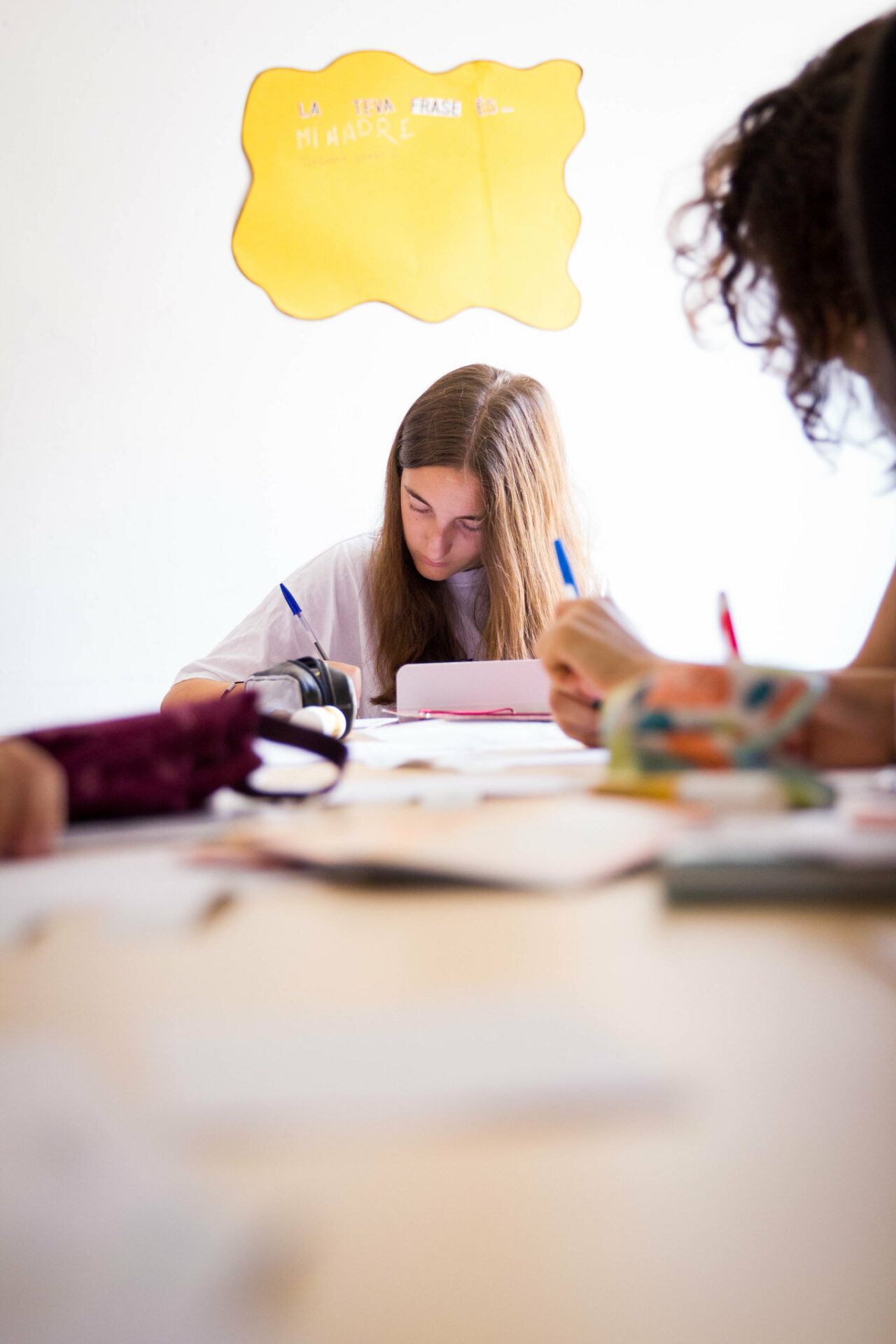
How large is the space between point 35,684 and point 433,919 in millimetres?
1823

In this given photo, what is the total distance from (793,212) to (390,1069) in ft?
2.00

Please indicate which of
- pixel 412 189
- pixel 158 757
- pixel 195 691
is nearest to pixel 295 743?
pixel 158 757

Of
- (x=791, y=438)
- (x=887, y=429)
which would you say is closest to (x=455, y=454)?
(x=887, y=429)

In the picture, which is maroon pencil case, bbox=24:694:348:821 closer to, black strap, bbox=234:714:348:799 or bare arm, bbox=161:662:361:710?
black strap, bbox=234:714:348:799

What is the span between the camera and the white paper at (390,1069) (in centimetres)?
12

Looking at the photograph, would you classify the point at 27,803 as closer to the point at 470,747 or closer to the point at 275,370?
the point at 470,747

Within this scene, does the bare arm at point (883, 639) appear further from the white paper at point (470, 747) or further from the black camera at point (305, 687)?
the black camera at point (305, 687)

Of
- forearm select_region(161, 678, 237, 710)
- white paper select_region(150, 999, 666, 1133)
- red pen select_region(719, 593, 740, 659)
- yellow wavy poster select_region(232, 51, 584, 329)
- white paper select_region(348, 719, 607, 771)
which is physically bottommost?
forearm select_region(161, 678, 237, 710)

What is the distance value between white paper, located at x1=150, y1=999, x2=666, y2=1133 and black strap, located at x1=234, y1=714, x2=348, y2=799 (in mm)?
213

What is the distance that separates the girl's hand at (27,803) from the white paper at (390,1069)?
14 cm

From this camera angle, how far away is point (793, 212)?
22.7 inches

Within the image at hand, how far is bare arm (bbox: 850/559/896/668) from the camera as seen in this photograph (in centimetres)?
67

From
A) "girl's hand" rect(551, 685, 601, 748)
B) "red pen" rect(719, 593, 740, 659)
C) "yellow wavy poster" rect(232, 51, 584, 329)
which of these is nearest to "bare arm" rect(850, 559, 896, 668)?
"red pen" rect(719, 593, 740, 659)

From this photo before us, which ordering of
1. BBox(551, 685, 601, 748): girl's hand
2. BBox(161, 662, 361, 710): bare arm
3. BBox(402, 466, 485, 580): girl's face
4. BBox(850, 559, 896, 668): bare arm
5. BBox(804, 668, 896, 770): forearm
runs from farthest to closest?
BBox(402, 466, 485, 580): girl's face
BBox(161, 662, 361, 710): bare arm
BBox(850, 559, 896, 668): bare arm
BBox(551, 685, 601, 748): girl's hand
BBox(804, 668, 896, 770): forearm
